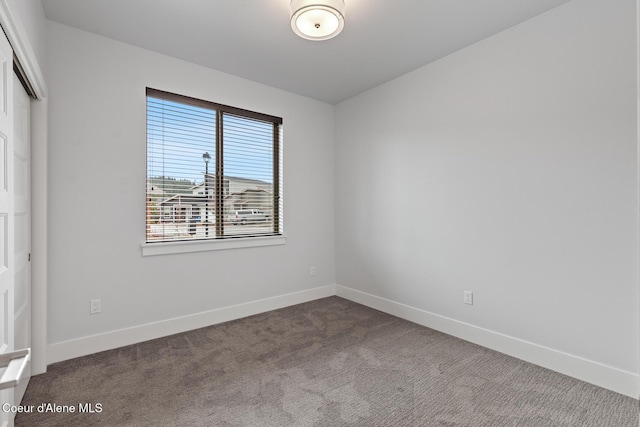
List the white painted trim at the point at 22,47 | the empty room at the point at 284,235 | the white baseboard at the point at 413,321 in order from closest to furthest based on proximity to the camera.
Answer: the white painted trim at the point at 22,47, the empty room at the point at 284,235, the white baseboard at the point at 413,321

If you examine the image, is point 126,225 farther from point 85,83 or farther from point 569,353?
point 569,353

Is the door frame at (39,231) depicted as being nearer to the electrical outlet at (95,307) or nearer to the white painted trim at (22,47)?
the white painted trim at (22,47)

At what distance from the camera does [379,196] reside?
3605mm

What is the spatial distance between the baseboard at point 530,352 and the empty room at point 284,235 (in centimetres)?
1

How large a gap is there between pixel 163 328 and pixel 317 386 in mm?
1640

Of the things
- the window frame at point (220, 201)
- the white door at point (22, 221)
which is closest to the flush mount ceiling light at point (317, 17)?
the window frame at point (220, 201)

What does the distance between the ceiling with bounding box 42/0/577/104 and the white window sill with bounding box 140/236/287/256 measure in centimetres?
177

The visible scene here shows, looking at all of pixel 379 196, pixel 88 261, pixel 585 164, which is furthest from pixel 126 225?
pixel 585 164

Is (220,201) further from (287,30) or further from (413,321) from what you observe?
(413,321)

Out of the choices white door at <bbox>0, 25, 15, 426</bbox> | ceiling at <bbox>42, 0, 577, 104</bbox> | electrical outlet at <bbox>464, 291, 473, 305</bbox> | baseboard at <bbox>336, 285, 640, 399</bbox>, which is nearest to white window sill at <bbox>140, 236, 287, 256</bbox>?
white door at <bbox>0, 25, 15, 426</bbox>

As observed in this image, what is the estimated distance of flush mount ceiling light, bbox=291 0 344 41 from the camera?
→ 2.00 m

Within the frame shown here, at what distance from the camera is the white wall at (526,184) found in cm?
200

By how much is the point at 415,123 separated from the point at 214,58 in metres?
2.09

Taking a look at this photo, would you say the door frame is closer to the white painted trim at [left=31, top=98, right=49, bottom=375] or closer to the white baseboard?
the white painted trim at [left=31, top=98, right=49, bottom=375]
